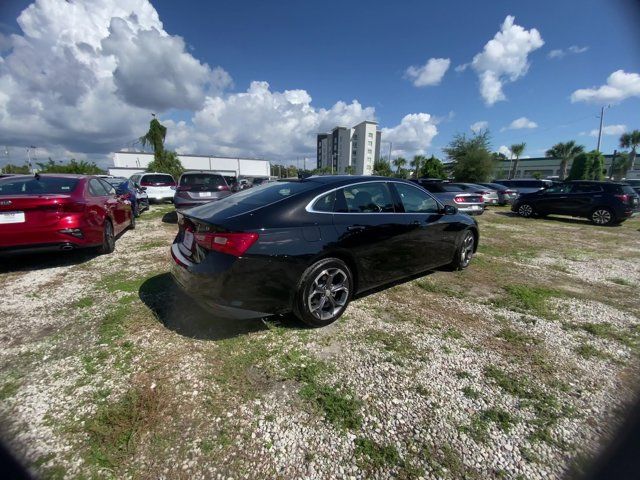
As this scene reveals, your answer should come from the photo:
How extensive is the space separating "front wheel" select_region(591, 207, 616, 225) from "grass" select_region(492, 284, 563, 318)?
9.86 m

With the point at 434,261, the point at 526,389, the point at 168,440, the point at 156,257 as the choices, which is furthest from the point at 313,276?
the point at 156,257

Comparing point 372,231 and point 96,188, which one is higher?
point 96,188

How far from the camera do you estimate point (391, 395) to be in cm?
222

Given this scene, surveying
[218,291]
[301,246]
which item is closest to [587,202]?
[301,246]

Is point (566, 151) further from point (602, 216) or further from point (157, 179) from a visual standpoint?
point (157, 179)

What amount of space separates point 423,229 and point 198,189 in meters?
6.71

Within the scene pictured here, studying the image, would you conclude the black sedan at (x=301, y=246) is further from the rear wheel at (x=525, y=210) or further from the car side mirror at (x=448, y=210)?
the rear wheel at (x=525, y=210)

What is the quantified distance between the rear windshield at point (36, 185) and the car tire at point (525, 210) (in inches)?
593

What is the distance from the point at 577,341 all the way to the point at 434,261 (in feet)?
5.92

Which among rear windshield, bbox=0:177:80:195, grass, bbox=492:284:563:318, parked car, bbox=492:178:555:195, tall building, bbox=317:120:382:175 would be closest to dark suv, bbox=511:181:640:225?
parked car, bbox=492:178:555:195

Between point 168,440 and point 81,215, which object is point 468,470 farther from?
point 81,215

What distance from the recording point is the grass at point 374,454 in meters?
1.71

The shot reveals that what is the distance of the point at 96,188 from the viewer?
5570 millimetres

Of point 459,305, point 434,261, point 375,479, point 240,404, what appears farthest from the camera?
point 434,261
